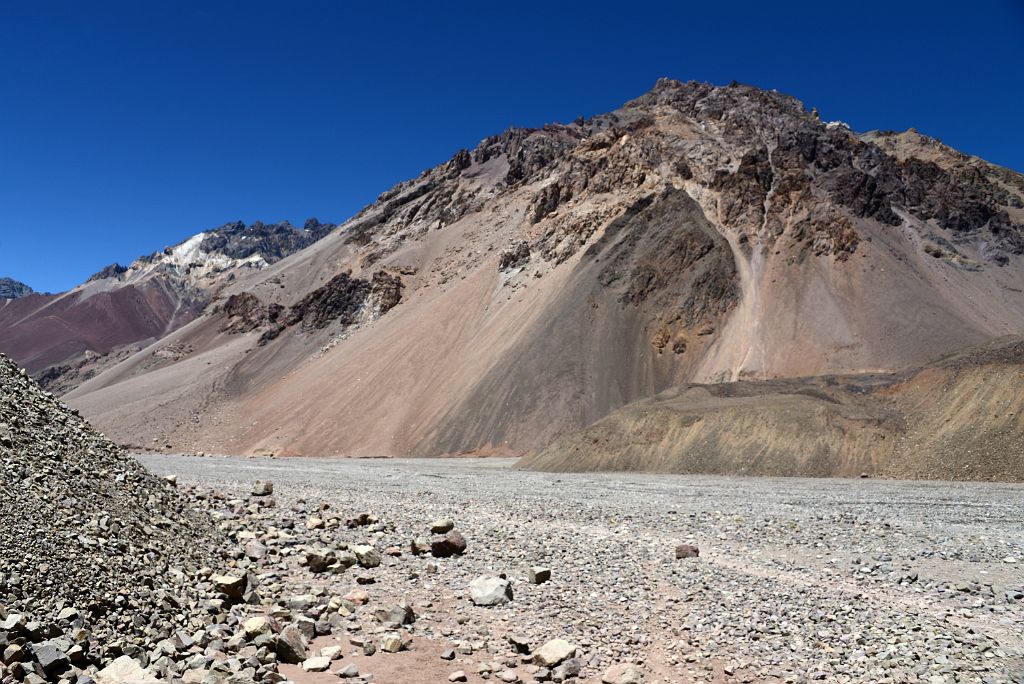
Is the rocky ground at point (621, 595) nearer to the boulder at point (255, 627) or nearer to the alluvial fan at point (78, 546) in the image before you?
the boulder at point (255, 627)

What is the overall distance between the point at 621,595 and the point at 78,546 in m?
6.82

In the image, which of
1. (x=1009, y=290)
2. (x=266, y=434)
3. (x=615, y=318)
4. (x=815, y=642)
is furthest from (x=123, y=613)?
(x=1009, y=290)

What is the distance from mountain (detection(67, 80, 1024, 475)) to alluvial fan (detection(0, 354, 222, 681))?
1386 inches

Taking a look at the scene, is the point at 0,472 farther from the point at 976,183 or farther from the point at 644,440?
the point at 976,183

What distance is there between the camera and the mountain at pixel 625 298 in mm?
49031

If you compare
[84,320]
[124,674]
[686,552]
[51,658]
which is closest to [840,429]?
[686,552]

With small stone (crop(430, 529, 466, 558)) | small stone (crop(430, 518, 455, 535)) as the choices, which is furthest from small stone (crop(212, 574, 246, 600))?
small stone (crop(430, 518, 455, 535))

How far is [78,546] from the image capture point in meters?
7.77

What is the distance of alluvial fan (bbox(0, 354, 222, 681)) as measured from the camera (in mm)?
6574

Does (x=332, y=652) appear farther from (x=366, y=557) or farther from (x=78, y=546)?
(x=366, y=557)

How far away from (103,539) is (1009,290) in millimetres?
69490

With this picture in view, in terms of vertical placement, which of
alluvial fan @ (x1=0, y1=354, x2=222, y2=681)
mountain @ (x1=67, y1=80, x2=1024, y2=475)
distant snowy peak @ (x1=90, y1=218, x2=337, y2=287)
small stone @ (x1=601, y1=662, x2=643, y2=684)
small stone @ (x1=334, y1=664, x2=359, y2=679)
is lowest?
small stone @ (x1=334, y1=664, x2=359, y2=679)

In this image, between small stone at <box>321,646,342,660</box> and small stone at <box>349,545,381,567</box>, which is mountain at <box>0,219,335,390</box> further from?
small stone at <box>321,646,342,660</box>

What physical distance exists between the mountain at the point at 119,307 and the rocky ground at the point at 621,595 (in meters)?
105
